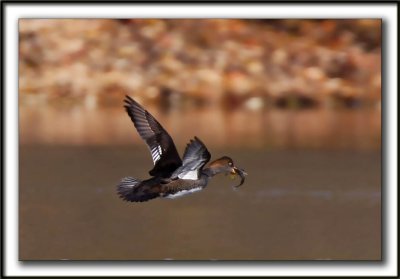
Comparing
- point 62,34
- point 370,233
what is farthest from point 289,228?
point 62,34

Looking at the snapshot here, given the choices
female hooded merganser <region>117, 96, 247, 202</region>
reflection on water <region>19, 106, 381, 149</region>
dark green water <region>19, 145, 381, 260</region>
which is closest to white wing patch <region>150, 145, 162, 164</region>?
female hooded merganser <region>117, 96, 247, 202</region>

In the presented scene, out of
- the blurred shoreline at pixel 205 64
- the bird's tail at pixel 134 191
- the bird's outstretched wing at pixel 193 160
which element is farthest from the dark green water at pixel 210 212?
the blurred shoreline at pixel 205 64

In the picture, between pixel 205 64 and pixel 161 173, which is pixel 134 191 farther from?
pixel 205 64

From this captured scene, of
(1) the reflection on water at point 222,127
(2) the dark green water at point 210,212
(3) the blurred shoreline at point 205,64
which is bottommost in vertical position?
(2) the dark green water at point 210,212

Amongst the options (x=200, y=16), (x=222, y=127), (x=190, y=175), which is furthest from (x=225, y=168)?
(x=222, y=127)

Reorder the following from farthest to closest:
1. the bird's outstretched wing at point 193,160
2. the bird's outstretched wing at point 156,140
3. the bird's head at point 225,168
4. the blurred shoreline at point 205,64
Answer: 1. the blurred shoreline at point 205,64
2. the bird's head at point 225,168
3. the bird's outstretched wing at point 156,140
4. the bird's outstretched wing at point 193,160

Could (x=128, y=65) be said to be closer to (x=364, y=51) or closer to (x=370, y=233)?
(x=364, y=51)

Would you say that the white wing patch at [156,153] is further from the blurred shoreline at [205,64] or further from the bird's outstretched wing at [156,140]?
the blurred shoreline at [205,64]
